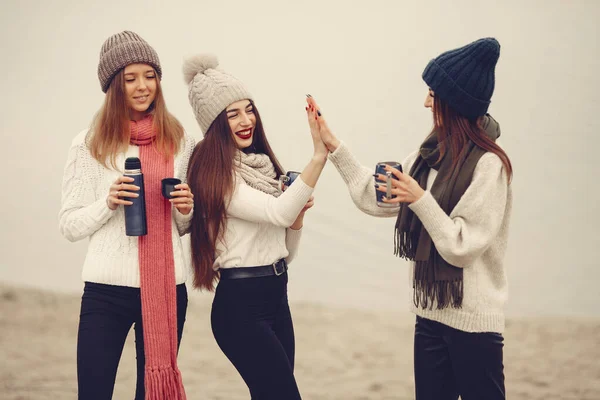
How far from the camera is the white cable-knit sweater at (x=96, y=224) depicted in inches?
85.5

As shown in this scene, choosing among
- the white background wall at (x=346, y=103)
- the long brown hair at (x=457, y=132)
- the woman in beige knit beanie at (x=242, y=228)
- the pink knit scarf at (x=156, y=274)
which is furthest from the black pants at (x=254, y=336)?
the white background wall at (x=346, y=103)

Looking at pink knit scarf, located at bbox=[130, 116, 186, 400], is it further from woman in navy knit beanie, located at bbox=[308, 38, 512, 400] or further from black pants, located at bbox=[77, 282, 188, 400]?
woman in navy knit beanie, located at bbox=[308, 38, 512, 400]

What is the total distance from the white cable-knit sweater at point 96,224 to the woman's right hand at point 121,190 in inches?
2.9

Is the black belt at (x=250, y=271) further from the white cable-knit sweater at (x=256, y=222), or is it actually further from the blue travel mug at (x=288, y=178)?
the blue travel mug at (x=288, y=178)

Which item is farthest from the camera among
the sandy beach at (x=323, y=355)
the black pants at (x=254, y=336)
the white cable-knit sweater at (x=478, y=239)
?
the sandy beach at (x=323, y=355)

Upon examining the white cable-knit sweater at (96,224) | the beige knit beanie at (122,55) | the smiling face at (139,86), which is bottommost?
the white cable-knit sweater at (96,224)

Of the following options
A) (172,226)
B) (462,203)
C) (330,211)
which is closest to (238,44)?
(330,211)

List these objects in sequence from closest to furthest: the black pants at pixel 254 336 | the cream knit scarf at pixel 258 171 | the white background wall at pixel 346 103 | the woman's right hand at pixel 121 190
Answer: the woman's right hand at pixel 121 190 < the black pants at pixel 254 336 < the cream knit scarf at pixel 258 171 < the white background wall at pixel 346 103

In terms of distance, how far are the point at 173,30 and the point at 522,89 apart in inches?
98.6

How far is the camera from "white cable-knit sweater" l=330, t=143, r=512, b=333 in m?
1.98

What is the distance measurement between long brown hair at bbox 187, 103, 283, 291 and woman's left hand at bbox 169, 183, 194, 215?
62 mm

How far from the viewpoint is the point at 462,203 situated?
2.01 m

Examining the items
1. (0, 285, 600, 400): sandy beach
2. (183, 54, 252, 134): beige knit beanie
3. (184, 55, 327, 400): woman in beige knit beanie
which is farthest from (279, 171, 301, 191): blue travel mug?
(0, 285, 600, 400): sandy beach

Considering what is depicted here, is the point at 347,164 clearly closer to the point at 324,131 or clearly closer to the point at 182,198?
the point at 324,131
